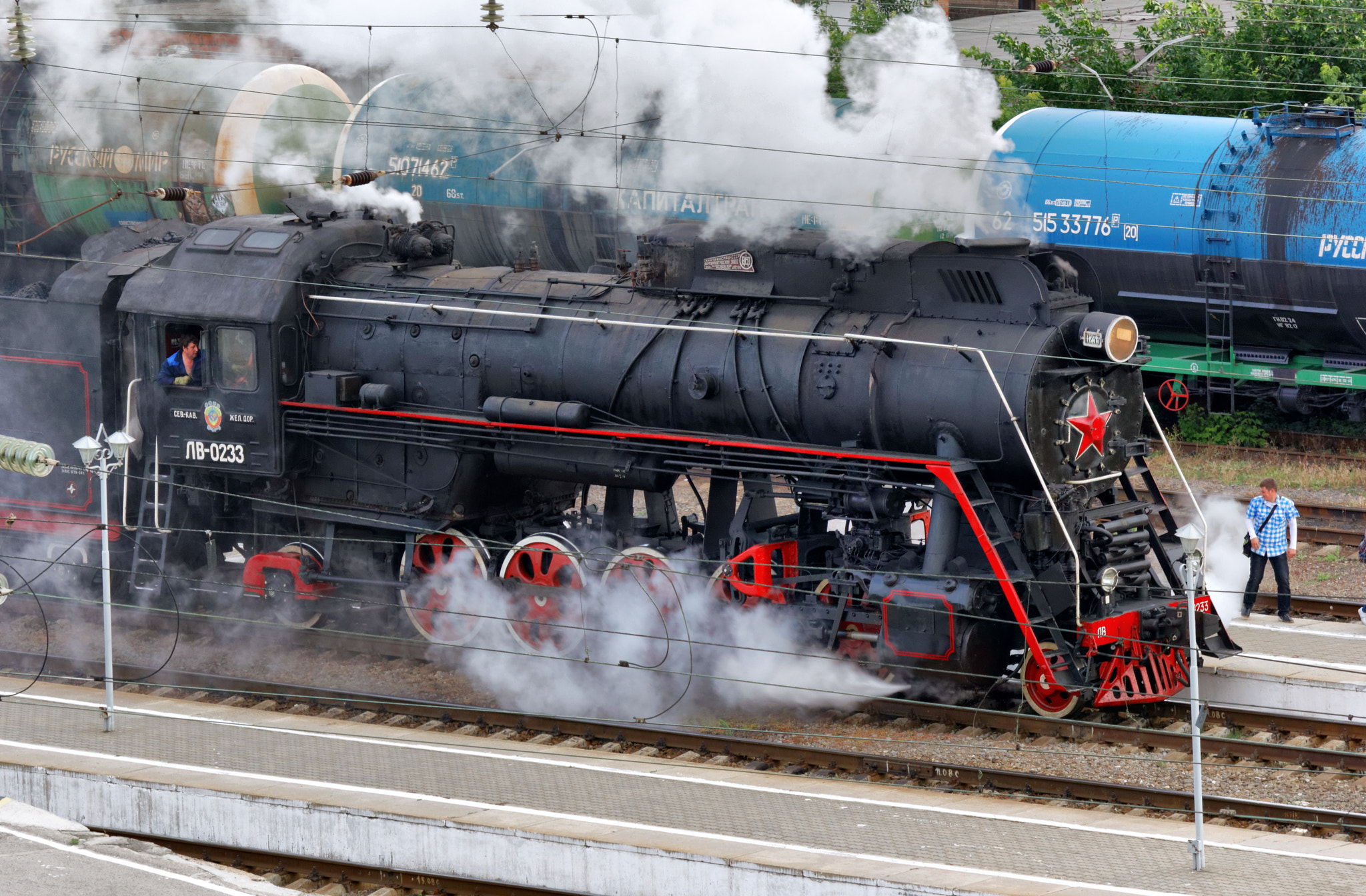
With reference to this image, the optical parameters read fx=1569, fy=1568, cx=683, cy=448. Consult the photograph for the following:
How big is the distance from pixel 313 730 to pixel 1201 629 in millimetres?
6579

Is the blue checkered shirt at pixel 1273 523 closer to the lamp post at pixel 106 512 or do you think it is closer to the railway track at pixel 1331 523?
the railway track at pixel 1331 523

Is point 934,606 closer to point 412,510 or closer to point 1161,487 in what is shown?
point 412,510

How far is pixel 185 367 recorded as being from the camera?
13.8m

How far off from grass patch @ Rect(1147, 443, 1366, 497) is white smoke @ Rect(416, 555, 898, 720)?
901 centimetres

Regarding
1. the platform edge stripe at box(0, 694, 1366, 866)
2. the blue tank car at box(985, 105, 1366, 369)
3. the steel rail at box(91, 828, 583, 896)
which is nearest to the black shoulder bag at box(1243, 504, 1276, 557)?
the blue tank car at box(985, 105, 1366, 369)

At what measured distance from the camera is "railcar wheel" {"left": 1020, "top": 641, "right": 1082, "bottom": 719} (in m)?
11.2

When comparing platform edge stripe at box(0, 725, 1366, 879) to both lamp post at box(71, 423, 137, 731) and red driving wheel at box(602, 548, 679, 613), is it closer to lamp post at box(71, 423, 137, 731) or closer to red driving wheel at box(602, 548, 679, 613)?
lamp post at box(71, 423, 137, 731)

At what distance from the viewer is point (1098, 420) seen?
1131 cm

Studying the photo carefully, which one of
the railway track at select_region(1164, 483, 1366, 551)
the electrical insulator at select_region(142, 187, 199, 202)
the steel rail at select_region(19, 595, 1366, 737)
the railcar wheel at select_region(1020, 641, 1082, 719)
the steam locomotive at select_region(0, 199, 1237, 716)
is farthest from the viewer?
the railway track at select_region(1164, 483, 1366, 551)

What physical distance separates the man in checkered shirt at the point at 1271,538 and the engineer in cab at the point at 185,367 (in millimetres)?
9509

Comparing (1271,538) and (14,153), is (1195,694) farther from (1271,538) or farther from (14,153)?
(14,153)

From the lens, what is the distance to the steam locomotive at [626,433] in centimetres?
1099

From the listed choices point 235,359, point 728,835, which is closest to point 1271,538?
point 728,835

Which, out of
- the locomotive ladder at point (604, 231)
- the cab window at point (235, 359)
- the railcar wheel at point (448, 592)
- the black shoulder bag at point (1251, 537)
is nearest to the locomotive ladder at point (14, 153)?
the locomotive ladder at point (604, 231)
